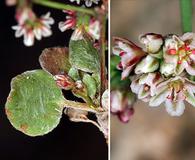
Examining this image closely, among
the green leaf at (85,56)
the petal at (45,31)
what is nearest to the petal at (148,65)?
the green leaf at (85,56)

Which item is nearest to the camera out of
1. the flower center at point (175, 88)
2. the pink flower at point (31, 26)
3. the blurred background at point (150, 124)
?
the pink flower at point (31, 26)

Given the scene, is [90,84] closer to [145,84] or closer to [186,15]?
[145,84]

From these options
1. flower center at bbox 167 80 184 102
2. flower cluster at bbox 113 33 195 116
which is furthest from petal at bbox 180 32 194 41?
flower center at bbox 167 80 184 102

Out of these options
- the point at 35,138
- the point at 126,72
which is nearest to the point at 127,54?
the point at 126,72

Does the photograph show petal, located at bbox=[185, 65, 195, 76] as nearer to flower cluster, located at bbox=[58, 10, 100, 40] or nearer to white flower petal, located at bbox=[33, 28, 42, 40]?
flower cluster, located at bbox=[58, 10, 100, 40]

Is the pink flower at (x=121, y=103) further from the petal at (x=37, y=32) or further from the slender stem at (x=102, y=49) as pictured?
the petal at (x=37, y=32)

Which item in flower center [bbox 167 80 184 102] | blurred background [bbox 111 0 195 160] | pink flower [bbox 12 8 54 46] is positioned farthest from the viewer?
blurred background [bbox 111 0 195 160]

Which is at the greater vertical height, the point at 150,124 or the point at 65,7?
the point at 65,7
